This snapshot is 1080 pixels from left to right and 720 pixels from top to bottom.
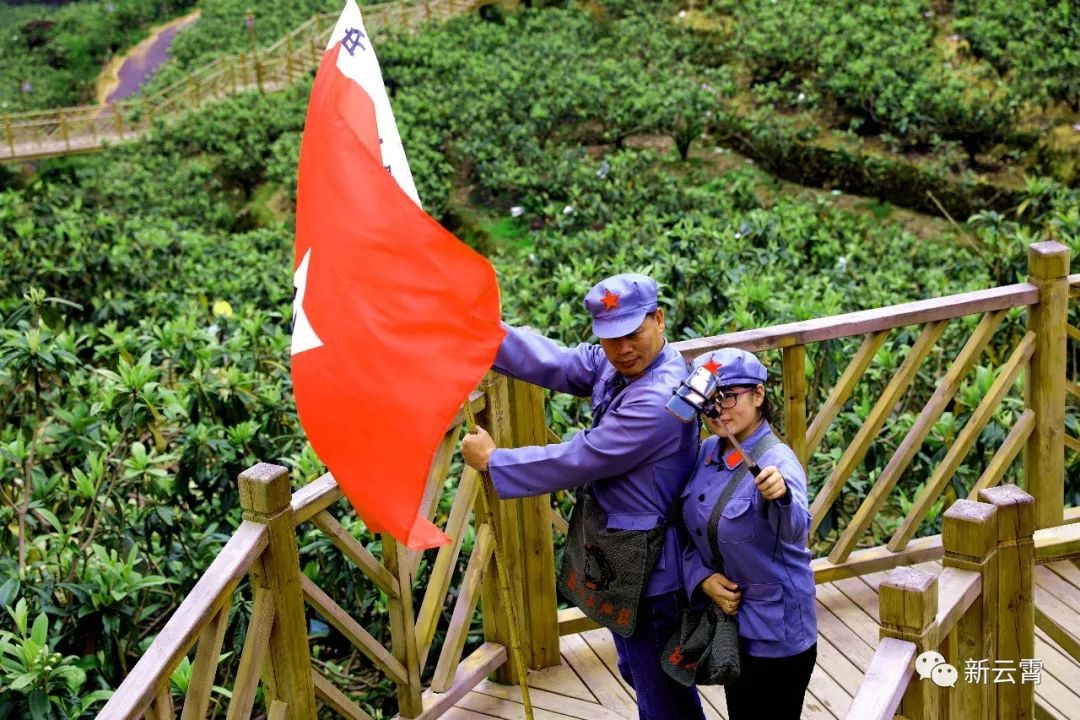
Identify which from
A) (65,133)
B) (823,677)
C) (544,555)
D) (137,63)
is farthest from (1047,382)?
(137,63)

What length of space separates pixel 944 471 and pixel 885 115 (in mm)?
10774

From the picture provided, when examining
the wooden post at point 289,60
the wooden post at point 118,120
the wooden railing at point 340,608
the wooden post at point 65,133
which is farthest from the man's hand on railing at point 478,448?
the wooden post at point 65,133

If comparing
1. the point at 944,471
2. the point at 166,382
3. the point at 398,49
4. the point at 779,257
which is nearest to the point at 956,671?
the point at 944,471

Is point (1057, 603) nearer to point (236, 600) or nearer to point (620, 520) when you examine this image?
point (620, 520)

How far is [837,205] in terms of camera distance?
42.5 feet

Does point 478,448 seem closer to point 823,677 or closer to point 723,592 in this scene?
point 723,592

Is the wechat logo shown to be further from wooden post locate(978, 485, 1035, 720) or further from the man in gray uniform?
the man in gray uniform

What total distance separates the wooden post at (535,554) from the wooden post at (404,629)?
0.44 metres

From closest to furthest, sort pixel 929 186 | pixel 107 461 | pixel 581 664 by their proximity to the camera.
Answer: pixel 581 664, pixel 107 461, pixel 929 186

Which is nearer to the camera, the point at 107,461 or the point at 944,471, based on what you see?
the point at 944,471

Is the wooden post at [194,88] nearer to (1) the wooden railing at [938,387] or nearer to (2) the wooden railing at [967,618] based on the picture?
(1) the wooden railing at [938,387]

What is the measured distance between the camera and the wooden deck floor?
3588mm

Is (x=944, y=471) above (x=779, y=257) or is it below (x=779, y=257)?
below

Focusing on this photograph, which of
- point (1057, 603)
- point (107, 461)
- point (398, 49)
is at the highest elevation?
point (398, 49)
